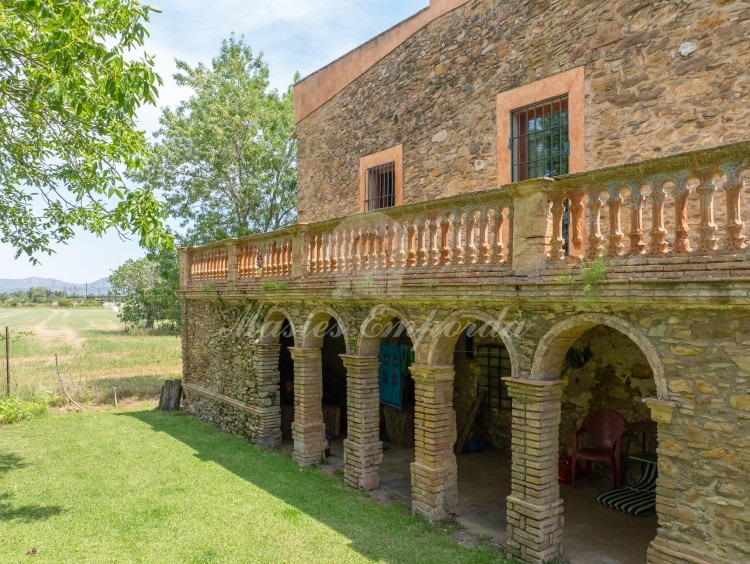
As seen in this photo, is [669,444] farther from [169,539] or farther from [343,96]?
[343,96]

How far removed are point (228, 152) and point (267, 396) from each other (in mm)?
12211

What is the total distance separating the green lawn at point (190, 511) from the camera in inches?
270

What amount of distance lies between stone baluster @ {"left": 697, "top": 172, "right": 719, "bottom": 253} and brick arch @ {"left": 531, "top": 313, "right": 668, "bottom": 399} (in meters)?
1.08

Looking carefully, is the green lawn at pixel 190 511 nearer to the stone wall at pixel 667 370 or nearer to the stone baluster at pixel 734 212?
the stone wall at pixel 667 370

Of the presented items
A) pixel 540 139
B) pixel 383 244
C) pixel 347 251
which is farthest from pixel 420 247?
pixel 540 139

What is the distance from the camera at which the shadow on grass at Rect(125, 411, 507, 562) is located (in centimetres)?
685

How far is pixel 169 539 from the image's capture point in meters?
7.25

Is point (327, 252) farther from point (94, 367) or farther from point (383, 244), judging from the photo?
point (94, 367)

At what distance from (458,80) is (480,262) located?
5580 mm

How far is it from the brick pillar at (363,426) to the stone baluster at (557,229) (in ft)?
13.4

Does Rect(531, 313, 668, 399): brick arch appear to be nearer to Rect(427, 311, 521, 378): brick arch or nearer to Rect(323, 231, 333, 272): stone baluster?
Rect(427, 311, 521, 378): brick arch

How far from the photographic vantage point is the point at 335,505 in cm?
840

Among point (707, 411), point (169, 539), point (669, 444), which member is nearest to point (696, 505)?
point (669, 444)

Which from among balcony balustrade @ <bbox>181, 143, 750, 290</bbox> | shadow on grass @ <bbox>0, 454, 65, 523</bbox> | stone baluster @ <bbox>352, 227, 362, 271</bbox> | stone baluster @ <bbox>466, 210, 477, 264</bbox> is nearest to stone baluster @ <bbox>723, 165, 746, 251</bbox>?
balcony balustrade @ <bbox>181, 143, 750, 290</bbox>
